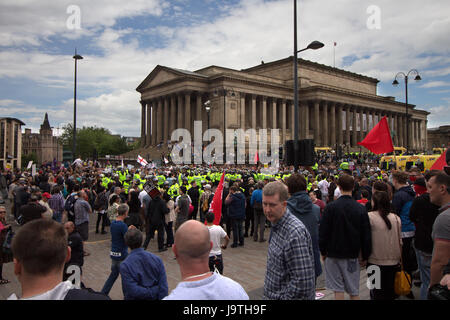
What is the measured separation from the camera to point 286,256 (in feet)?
10.8

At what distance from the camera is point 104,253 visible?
10.1 metres

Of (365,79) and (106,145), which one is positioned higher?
(365,79)

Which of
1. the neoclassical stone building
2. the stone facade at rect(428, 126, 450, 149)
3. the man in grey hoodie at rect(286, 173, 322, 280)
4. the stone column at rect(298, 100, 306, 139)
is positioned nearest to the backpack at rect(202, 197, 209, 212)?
the man in grey hoodie at rect(286, 173, 322, 280)

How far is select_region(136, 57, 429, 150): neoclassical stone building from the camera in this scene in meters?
57.2

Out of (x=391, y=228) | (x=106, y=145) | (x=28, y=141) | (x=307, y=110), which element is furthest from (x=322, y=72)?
(x=28, y=141)

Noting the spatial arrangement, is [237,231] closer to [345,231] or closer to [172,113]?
[345,231]

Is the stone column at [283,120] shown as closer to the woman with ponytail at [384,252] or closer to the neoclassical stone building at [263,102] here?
the neoclassical stone building at [263,102]

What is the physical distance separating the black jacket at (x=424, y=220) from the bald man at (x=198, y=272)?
13.1 ft

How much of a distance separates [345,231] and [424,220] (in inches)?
58.0

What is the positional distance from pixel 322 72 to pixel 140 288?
7664 centimetres

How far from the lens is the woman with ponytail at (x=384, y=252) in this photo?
4875 millimetres

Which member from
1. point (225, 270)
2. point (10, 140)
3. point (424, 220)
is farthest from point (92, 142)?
point (424, 220)

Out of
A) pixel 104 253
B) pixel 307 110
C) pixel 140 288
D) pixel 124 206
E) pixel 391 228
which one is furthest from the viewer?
pixel 307 110

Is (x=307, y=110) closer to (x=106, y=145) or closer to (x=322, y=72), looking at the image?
(x=322, y=72)
